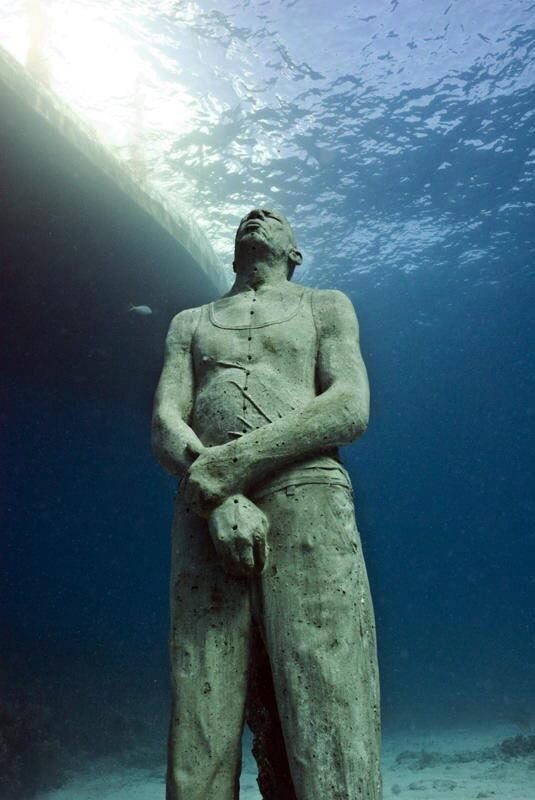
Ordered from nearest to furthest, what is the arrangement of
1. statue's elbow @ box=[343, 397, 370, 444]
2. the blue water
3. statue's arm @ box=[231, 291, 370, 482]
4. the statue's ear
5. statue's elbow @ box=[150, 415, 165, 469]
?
statue's arm @ box=[231, 291, 370, 482] → statue's elbow @ box=[343, 397, 370, 444] → statue's elbow @ box=[150, 415, 165, 469] → the statue's ear → the blue water

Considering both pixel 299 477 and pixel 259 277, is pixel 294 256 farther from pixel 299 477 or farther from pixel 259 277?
pixel 299 477

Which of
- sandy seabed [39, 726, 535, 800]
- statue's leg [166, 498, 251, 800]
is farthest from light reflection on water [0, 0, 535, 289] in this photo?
sandy seabed [39, 726, 535, 800]

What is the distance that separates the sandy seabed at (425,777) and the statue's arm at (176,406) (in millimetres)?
9306

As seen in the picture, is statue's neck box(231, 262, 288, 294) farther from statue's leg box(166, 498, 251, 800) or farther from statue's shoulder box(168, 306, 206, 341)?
statue's leg box(166, 498, 251, 800)

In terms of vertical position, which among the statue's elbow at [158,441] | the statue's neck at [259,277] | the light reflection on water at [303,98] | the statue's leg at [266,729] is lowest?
the statue's leg at [266,729]

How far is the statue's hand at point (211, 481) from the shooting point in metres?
2.53

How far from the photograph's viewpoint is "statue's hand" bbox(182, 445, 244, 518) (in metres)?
2.53

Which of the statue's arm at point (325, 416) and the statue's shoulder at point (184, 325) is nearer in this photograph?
the statue's arm at point (325, 416)

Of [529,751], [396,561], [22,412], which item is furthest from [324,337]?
[396,561]

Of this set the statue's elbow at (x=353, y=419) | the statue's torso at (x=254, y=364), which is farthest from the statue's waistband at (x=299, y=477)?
the statue's elbow at (x=353, y=419)

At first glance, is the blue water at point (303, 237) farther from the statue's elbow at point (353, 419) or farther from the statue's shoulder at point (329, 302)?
the statue's elbow at point (353, 419)

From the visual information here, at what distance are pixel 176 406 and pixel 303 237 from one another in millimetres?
19927

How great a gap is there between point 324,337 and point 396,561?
97423 millimetres

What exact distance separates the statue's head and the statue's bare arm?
2.50ft
